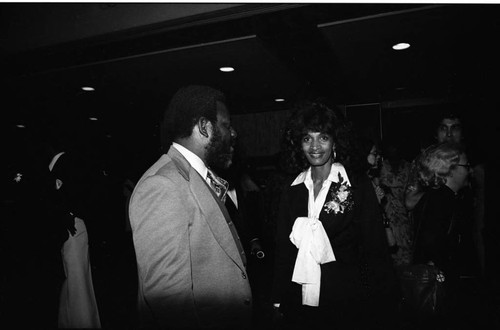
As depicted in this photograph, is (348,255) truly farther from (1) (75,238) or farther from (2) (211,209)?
(1) (75,238)

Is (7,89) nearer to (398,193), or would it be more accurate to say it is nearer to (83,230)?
(83,230)

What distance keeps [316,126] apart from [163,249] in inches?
48.5

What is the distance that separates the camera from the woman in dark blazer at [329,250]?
1.67 m

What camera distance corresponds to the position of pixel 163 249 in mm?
1034

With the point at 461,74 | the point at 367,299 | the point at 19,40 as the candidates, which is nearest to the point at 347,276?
the point at 367,299

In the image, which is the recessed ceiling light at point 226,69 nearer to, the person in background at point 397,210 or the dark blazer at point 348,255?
the person in background at point 397,210

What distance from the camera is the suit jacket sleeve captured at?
40.1 inches

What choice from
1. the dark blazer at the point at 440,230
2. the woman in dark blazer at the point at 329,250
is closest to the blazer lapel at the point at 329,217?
the woman in dark blazer at the point at 329,250

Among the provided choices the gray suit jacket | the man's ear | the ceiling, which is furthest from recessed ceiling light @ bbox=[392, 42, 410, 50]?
the gray suit jacket

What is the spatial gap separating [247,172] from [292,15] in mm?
2896

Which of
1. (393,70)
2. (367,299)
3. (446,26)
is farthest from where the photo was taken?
(393,70)

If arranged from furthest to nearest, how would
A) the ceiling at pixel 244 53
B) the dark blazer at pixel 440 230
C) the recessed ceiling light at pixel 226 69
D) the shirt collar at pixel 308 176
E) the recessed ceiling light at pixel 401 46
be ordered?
1. the recessed ceiling light at pixel 226 69
2. the recessed ceiling light at pixel 401 46
3. the ceiling at pixel 244 53
4. the shirt collar at pixel 308 176
5. the dark blazer at pixel 440 230

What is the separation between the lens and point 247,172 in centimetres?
545

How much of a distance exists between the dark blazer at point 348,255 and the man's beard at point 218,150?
2.10 ft
